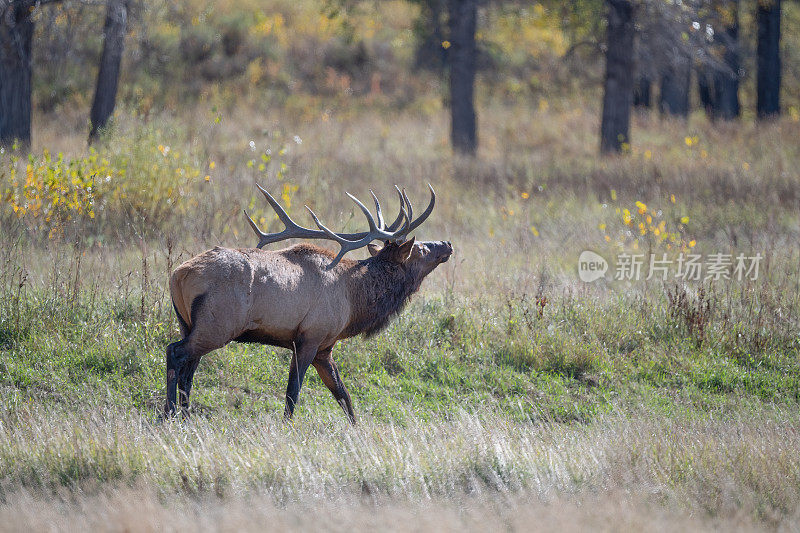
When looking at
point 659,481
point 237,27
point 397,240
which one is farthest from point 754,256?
point 237,27

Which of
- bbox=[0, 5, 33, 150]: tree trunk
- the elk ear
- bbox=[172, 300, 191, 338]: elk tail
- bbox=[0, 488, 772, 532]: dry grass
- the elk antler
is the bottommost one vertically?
bbox=[0, 488, 772, 532]: dry grass

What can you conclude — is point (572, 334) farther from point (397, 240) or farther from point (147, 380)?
point (147, 380)

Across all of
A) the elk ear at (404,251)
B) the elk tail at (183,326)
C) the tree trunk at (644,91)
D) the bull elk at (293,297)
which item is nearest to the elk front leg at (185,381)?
the bull elk at (293,297)

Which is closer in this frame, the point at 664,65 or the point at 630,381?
the point at 630,381

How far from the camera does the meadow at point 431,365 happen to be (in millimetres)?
5086

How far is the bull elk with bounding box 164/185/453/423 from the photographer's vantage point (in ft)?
19.9

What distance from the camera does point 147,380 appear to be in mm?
7254

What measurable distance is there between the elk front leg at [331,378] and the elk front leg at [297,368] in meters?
0.27

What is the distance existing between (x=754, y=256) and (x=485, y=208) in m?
4.04

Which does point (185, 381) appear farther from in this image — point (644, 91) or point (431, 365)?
point (644, 91)

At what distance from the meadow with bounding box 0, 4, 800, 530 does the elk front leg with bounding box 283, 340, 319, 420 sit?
16cm

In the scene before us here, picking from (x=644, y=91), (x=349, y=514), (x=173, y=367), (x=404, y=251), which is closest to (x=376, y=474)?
(x=349, y=514)

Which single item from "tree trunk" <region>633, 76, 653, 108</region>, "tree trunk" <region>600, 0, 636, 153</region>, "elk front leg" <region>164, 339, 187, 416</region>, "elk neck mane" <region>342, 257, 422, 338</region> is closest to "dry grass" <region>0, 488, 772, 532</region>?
"elk front leg" <region>164, 339, 187, 416</region>

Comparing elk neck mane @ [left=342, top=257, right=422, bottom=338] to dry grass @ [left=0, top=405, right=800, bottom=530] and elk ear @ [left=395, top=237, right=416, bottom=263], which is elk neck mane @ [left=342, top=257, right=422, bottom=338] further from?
dry grass @ [left=0, top=405, right=800, bottom=530]
